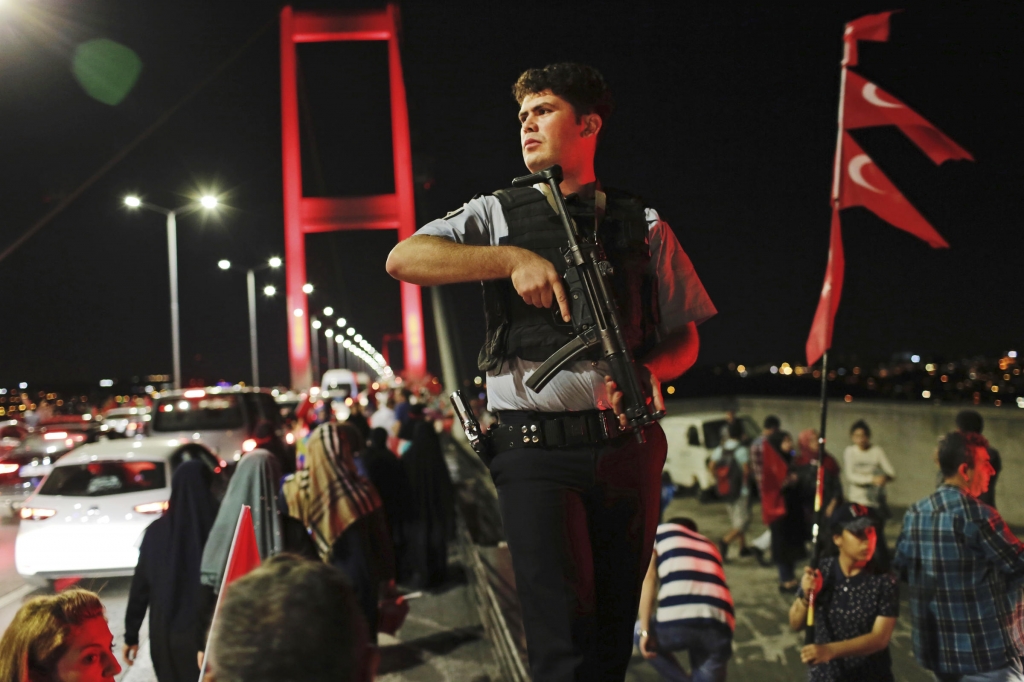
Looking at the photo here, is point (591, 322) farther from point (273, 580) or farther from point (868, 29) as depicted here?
point (868, 29)

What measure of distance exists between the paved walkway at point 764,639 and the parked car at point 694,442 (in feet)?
13.3

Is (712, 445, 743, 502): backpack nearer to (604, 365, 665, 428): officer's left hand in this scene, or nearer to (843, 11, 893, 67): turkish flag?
(843, 11, 893, 67): turkish flag

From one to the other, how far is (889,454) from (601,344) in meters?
11.7

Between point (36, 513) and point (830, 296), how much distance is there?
6535mm

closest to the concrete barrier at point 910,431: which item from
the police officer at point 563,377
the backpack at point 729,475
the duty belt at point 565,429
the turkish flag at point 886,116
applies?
the backpack at point 729,475

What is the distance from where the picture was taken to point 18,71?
4.61 m

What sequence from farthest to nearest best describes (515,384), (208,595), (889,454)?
(889,454) → (208,595) → (515,384)

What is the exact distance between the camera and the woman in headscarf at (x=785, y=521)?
815 cm

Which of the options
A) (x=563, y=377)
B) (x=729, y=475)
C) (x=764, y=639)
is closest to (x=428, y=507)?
(x=764, y=639)

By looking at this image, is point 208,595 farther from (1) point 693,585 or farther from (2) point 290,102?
(2) point 290,102

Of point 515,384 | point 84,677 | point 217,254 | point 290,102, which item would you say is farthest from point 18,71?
point 217,254

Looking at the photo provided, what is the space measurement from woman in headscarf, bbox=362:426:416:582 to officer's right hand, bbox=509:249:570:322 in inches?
254

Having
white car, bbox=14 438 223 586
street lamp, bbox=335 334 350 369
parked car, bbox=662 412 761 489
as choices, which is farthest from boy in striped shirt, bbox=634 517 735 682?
street lamp, bbox=335 334 350 369

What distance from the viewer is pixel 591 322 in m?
1.73
